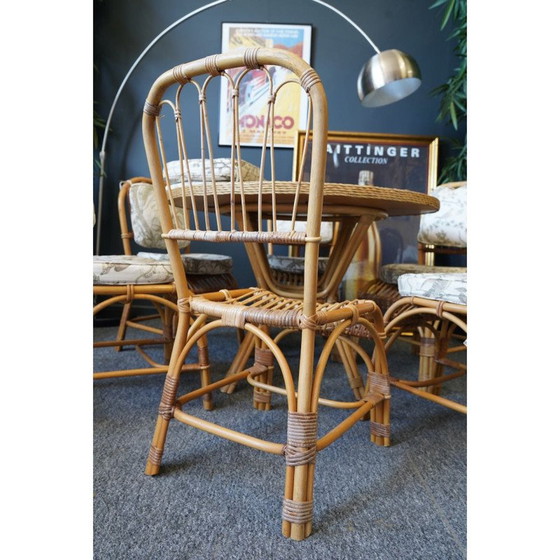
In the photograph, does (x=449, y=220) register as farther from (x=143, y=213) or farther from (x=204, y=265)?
(x=143, y=213)

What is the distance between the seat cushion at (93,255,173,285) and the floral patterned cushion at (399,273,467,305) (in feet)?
2.68

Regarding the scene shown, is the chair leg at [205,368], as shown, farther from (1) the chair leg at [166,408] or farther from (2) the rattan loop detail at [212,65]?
(2) the rattan loop detail at [212,65]

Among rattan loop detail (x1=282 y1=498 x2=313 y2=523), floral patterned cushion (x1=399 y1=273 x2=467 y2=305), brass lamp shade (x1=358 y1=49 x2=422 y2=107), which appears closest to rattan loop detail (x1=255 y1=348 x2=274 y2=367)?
floral patterned cushion (x1=399 y1=273 x2=467 y2=305)

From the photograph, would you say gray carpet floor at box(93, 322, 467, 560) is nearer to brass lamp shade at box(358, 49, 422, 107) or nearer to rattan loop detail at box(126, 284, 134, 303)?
rattan loop detail at box(126, 284, 134, 303)

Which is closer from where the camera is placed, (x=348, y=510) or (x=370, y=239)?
(x=348, y=510)

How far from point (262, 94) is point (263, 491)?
9.03 ft

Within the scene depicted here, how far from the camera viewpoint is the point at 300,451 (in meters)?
0.81

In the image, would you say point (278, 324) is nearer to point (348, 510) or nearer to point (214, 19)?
point (348, 510)

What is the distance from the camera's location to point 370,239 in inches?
108

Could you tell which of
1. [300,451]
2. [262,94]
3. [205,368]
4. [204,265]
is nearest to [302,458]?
[300,451]

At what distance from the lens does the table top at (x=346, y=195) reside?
1.06m

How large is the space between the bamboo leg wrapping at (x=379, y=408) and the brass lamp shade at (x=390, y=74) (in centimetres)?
141
